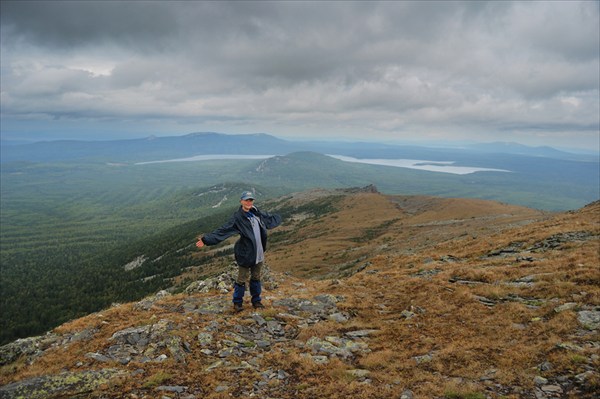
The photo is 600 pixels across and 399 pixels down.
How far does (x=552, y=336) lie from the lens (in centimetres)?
1117

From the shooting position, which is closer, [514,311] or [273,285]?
[514,311]

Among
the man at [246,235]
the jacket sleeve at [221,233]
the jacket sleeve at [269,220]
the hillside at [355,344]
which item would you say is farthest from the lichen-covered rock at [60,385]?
the jacket sleeve at [269,220]

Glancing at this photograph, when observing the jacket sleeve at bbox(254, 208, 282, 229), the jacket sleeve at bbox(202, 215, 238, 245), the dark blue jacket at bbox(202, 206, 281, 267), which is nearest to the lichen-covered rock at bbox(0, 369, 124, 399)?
the jacket sleeve at bbox(202, 215, 238, 245)

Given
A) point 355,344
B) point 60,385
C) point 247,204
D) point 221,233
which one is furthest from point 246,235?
point 60,385

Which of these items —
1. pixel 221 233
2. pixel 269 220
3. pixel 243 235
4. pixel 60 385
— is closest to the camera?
pixel 60 385

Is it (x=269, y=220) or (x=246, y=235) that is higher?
(x=269, y=220)

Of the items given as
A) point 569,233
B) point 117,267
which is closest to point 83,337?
point 569,233

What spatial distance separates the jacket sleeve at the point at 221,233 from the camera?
15.0 m

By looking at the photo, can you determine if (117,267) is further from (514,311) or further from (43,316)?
(514,311)

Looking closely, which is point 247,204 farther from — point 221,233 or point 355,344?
point 355,344

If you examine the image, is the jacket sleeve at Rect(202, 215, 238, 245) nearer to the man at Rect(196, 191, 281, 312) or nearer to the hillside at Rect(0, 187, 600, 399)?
the man at Rect(196, 191, 281, 312)

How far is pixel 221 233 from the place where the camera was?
1539cm

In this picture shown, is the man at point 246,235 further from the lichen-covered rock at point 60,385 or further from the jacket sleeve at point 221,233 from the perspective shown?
the lichen-covered rock at point 60,385

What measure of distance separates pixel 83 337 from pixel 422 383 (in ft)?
47.8
